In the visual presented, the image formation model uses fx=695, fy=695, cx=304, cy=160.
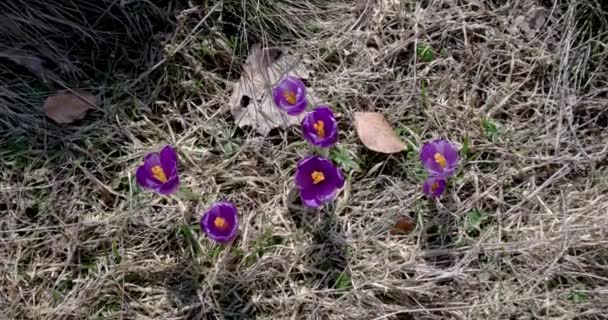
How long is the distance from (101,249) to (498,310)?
1.17m

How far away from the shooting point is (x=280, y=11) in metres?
2.27

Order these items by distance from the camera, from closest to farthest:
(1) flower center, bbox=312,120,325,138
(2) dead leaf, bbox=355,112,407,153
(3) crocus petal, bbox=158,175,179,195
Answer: (3) crocus petal, bbox=158,175,179,195 → (1) flower center, bbox=312,120,325,138 → (2) dead leaf, bbox=355,112,407,153

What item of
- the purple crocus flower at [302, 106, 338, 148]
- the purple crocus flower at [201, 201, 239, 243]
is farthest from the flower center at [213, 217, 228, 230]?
the purple crocus flower at [302, 106, 338, 148]

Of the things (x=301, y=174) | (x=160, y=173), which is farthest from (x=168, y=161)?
(x=301, y=174)

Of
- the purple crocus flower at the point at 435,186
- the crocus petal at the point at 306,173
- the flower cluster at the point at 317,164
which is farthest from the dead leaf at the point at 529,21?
the crocus petal at the point at 306,173

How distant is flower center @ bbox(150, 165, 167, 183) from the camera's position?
1940 millimetres

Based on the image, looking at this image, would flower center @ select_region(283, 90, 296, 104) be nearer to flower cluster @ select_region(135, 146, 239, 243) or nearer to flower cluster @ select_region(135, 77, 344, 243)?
flower cluster @ select_region(135, 77, 344, 243)

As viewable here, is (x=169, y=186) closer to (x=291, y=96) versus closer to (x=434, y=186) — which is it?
(x=291, y=96)

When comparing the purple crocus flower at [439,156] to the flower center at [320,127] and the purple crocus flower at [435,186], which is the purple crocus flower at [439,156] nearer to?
the purple crocus flower at [435,186]

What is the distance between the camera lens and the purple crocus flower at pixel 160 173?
1902 mm

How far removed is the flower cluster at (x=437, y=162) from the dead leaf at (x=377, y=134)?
10 centimetres

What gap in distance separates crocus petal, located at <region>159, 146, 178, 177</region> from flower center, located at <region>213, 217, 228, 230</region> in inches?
7.2

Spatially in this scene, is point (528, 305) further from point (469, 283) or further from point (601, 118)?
point (601, 118)

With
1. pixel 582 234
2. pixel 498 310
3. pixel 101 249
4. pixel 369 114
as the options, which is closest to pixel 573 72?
pixel 582 234
